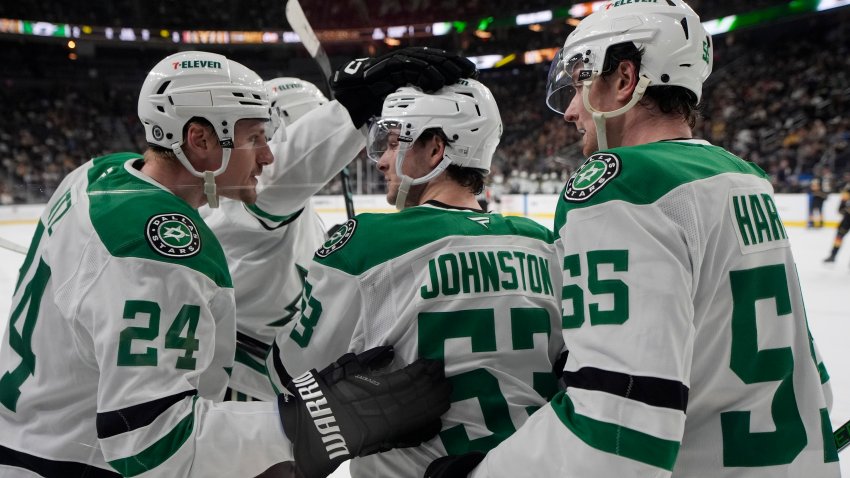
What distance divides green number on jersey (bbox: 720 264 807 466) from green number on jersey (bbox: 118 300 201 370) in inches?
35.3

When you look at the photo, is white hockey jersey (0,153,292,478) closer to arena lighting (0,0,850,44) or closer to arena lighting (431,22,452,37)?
arena lighting (0,0,850,44)

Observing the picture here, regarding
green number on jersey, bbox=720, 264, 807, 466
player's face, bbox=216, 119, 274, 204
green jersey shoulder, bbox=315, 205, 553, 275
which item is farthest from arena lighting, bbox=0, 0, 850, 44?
green number on jersey, bbox=720, 264, 807, 466

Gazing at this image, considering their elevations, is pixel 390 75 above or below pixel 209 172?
above

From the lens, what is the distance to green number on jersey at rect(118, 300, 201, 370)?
1.10 meters

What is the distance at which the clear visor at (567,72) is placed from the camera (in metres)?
1.09

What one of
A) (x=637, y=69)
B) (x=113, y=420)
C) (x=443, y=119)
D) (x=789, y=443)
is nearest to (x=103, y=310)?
(x=113, y=420)

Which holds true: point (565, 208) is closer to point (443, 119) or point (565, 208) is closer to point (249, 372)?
point (443, 119)

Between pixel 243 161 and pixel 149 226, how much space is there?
41 cm

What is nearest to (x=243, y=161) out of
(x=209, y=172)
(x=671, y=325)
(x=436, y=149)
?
(x=209, y=172)

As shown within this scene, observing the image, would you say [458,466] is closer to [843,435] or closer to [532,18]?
[843,435]

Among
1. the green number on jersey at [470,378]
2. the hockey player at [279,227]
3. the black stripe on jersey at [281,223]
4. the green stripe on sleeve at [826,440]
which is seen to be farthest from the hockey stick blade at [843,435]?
the black stripe on jersey at [281,223]

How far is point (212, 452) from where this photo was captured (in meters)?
1.14

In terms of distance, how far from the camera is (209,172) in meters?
1.47

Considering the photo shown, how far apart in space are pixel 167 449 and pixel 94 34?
1288 mm
